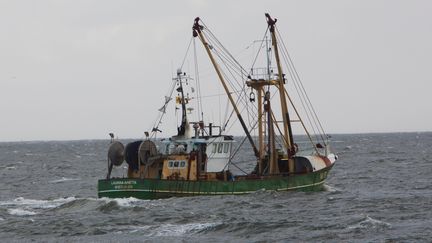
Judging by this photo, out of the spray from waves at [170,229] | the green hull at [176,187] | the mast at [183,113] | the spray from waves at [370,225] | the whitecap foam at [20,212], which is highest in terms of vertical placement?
the mast at [183,113]

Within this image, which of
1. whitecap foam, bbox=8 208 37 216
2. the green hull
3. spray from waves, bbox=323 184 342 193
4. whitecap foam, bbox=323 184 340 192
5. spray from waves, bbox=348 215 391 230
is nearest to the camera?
spray from waves, bbox=348 215 391 230

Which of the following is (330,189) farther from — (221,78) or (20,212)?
(20,212)

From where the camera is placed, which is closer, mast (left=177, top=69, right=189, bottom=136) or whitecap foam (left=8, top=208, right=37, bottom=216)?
whitecap foam (left=8, top=208, right=37, bottom=216)

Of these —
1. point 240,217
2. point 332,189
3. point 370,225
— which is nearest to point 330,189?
point 332,189

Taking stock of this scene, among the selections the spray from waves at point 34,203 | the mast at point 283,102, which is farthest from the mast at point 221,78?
the spray from waves at point 34,203

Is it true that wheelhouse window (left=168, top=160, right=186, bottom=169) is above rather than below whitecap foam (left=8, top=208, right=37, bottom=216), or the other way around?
above

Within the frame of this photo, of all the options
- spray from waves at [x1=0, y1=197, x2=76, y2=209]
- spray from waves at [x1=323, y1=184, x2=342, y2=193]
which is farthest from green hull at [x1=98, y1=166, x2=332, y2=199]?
spray from waves at [x1=323, y1=184, x2=342, y2=193]

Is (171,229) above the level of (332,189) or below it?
below

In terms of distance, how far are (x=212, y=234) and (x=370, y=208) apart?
434 inches

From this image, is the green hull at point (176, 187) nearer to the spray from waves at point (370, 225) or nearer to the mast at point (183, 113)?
the mast at point (183, 113)

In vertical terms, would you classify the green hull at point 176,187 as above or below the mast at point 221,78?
below

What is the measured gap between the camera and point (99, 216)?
3859 centimetres

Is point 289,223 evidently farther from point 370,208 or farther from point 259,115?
point 259,115

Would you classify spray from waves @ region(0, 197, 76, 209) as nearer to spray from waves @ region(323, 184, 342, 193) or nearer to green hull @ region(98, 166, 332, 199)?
green hull @ region(98, 166, 332, 199)
